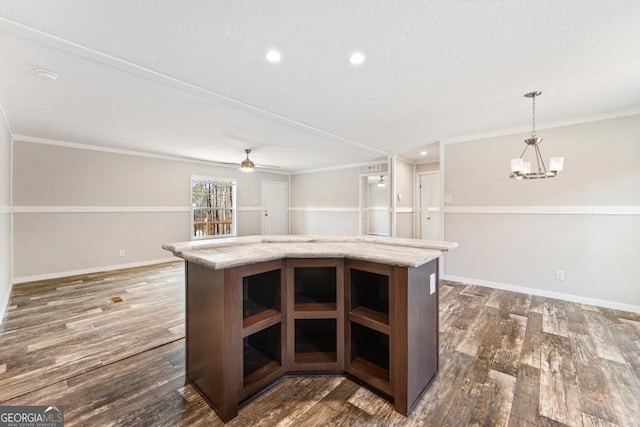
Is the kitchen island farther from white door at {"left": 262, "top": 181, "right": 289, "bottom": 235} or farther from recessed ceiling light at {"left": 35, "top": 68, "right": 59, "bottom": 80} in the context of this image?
white door at {"left": 262, "top": 181, "right": 289, "bottom": 235}

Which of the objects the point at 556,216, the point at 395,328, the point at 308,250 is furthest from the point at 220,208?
the point at 556,216

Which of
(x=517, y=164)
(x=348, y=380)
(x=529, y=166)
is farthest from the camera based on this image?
(x=529, y=166)

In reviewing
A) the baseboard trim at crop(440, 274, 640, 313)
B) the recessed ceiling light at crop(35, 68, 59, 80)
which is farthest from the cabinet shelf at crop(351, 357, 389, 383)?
the recessed ceiling light at crop(35, 68, 59, 80)

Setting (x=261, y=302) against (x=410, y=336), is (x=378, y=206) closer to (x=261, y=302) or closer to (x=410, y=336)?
(x=261, y=302)

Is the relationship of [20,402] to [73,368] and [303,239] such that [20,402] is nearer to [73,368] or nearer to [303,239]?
[73,368]

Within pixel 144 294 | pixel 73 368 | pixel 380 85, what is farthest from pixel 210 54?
pixel 144 294

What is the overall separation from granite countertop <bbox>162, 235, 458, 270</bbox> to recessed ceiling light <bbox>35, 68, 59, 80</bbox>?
1810 mm

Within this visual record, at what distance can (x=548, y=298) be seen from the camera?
354 cm

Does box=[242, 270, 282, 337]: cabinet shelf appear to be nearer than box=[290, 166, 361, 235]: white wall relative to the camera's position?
Yes

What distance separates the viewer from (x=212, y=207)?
22.2 ft

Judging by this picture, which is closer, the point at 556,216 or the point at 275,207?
the point at 556,216

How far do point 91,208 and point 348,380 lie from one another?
17.7 ft

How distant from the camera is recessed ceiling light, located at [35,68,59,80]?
2.14 meters

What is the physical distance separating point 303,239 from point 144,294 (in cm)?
287
